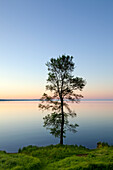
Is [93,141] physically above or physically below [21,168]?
below

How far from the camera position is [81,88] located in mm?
23844

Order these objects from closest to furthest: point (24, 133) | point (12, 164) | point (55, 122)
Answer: point (12, 164)
point (55, 122)
point (24, 133)

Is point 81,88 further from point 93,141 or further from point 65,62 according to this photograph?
point 93,141

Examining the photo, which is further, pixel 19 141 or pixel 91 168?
pixel 19 141

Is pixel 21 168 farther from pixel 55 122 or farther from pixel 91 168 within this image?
pixel 55 122

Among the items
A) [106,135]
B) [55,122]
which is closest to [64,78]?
[55,122]

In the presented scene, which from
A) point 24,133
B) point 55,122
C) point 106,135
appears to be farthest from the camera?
point 24,133

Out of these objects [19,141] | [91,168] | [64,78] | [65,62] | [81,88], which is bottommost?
[19,141]

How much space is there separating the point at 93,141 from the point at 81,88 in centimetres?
2183

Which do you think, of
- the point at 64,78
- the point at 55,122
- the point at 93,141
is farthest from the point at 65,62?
the point at 93,141

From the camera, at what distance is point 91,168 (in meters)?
10.6

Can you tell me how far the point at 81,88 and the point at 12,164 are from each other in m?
15.3

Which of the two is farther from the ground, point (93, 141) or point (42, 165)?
point (42, 165)

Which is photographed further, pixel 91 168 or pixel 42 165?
pixel 42 165
